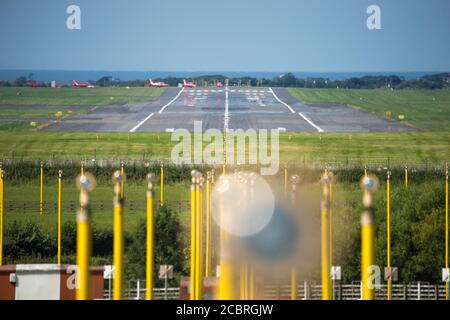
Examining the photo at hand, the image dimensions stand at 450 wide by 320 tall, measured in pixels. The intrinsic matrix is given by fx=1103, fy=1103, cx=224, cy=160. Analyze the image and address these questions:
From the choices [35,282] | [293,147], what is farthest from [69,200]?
[35,282]

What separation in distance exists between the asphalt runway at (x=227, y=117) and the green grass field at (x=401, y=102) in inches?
101

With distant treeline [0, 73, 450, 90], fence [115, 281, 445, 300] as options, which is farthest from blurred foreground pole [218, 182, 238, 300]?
distant treeline [0, 73, 450, 90]

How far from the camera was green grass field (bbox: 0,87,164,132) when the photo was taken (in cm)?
8400

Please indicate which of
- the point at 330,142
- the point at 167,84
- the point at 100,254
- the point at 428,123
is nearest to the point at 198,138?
the point at 330,142

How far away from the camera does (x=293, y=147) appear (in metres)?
62.9

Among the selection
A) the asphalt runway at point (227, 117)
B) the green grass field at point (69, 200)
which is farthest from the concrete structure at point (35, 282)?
the asphalt runway at point (227, 117)

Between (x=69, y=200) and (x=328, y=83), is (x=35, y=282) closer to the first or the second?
(x=69, y=200)

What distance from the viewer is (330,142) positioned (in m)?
67.1

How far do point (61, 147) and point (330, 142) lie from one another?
1621 centimetres

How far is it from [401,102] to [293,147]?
53042mm

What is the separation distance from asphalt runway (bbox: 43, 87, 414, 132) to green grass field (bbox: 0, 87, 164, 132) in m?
2.30

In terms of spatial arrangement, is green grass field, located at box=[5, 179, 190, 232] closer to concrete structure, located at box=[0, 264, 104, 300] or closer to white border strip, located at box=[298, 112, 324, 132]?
concrete structure, located at box=[0, 264, 104, 300]

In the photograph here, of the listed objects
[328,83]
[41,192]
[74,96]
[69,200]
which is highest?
[328,83]
